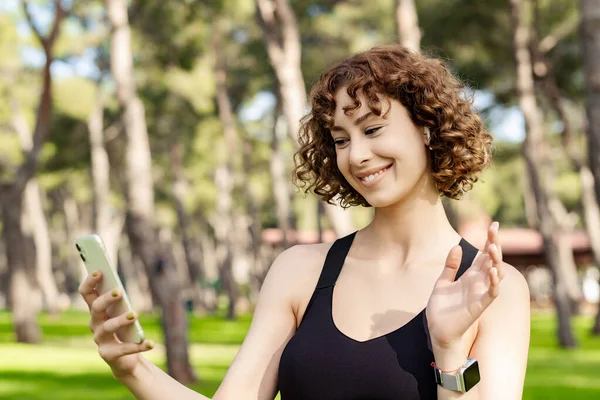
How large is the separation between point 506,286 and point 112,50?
13883mm

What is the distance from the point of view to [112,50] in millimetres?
15594

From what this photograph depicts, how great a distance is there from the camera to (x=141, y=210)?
14.5 meters

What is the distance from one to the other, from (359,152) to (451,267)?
1.33 ft

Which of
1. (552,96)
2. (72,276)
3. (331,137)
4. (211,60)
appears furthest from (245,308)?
(331,137)

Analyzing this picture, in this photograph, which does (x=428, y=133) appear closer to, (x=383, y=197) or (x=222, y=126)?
(x=383, y=197)

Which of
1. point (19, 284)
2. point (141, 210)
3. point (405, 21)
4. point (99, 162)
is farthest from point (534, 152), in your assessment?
point (99, 162)

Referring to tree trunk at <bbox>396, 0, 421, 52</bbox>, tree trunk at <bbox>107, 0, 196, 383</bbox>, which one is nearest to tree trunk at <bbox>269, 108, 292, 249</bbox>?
tree trunk at <bbox>107, 0, 196, 383</bbox>

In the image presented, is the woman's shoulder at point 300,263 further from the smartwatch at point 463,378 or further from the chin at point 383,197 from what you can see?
the smartwatch at point 463,378

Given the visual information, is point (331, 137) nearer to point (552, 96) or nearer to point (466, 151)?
point (466, 151)

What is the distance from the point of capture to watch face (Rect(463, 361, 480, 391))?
2.27 m

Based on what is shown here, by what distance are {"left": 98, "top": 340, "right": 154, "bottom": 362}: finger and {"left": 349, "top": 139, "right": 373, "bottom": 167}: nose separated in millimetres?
711

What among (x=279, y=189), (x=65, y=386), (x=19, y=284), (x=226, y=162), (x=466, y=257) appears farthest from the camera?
(x=226, y=162)

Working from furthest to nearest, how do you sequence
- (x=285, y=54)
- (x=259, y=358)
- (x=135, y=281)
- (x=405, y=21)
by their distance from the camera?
(x=135, y=281) < (x=285, y=54) < (x=405, y=21) < (x=259, y=358)

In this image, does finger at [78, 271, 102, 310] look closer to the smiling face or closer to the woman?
the woman
